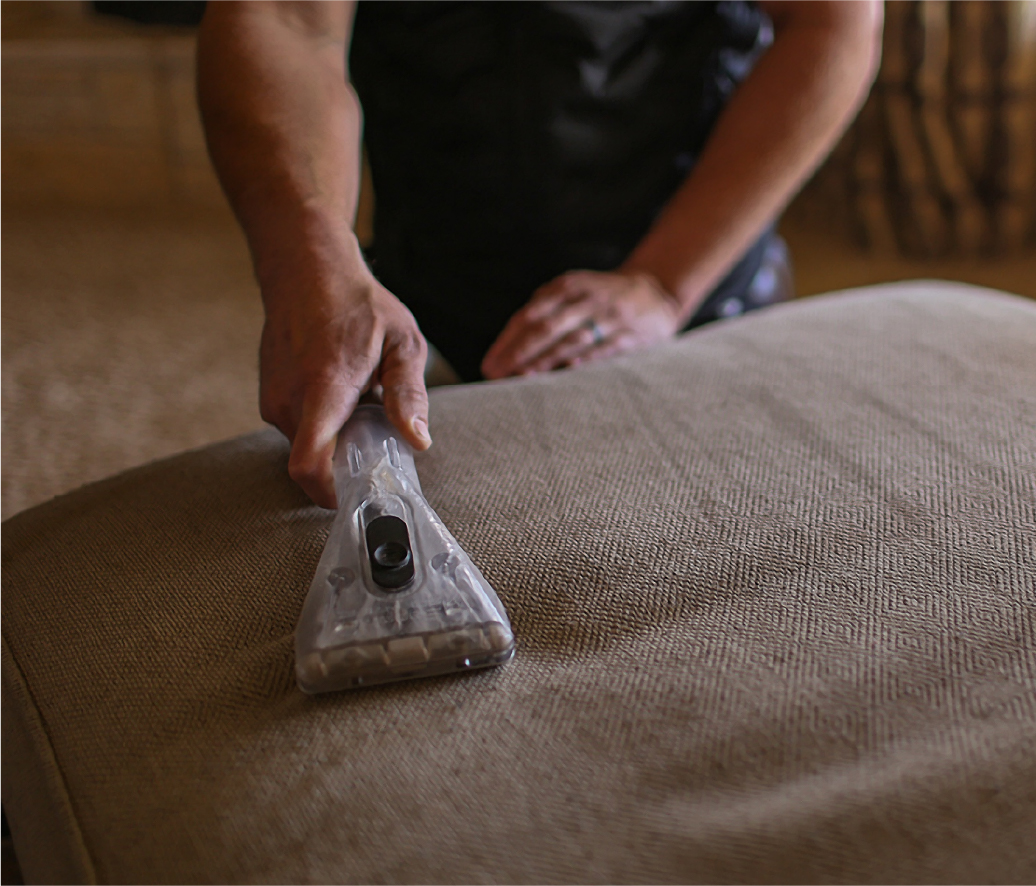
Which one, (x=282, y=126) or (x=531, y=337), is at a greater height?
(x=282, y=126)

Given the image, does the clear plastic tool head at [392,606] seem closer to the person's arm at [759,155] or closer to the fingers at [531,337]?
the fingers at [531,337]

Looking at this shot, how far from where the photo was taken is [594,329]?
2.51 ft

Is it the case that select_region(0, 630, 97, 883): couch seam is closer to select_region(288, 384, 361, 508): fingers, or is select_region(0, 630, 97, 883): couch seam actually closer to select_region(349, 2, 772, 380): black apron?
select_region(288, 384, 361, 508): fingers

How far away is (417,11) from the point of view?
2.78 feet

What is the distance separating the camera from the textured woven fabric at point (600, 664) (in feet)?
1.04

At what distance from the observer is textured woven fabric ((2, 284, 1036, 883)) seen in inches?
12.5

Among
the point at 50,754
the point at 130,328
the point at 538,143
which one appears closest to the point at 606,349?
the point at 538,143

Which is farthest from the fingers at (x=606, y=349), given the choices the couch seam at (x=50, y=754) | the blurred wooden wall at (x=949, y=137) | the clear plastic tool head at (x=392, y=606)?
the blurred wooden wall at (x=949, y=137)

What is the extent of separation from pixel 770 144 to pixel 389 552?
64cm

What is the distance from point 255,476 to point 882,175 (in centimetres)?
176

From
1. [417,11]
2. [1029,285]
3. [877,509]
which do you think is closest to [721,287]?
[417,11]

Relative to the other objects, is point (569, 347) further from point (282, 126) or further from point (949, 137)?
point (949, 137)

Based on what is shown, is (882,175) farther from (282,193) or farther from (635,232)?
(282,193)

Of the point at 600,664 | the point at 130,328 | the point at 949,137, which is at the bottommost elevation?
the point at 130,328
